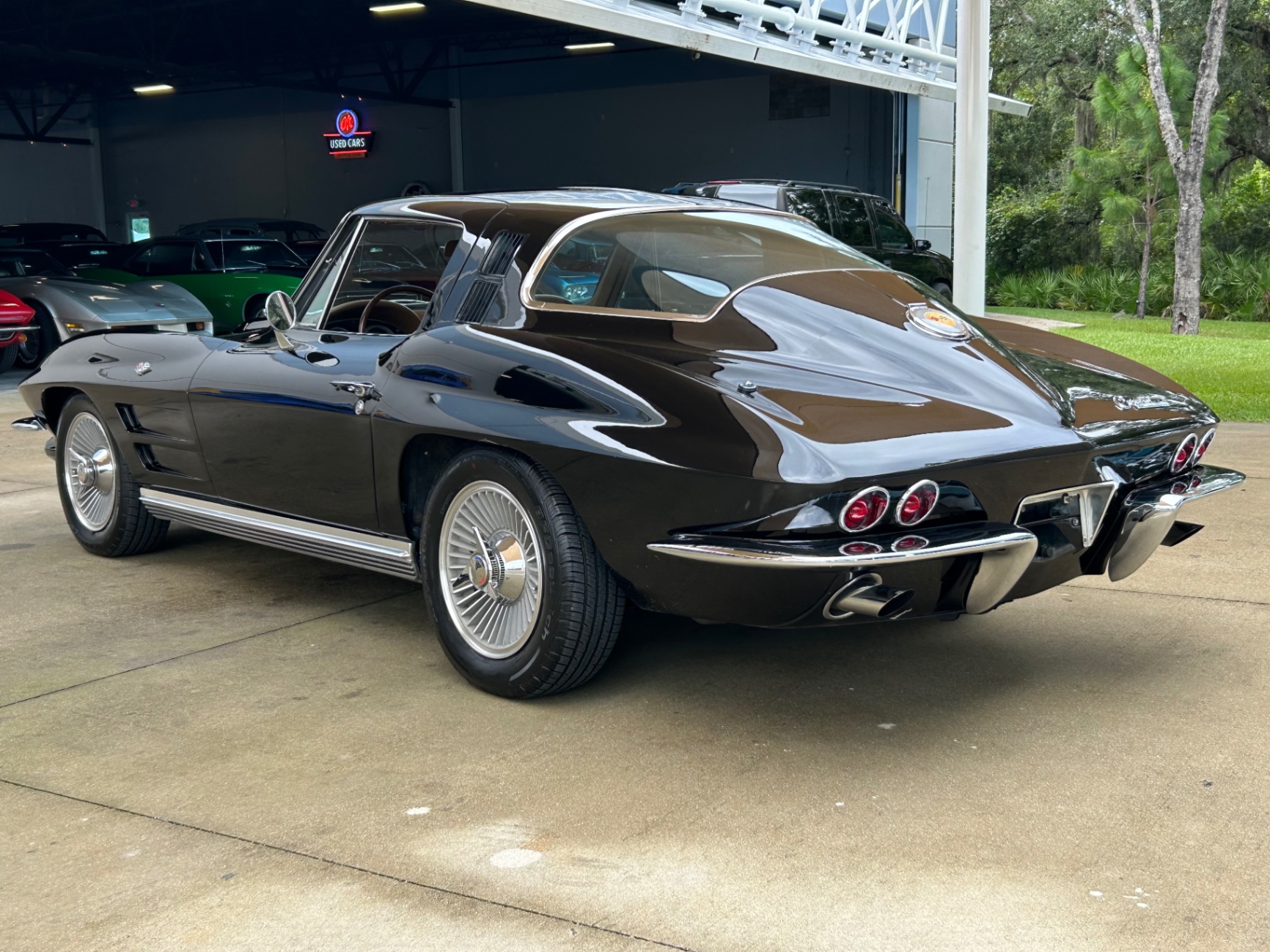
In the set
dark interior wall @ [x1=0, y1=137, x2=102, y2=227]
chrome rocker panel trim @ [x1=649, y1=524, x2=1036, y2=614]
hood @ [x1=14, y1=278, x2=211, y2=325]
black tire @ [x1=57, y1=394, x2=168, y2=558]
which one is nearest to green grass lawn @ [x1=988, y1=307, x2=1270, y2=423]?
chrome rocker panel trim @ [x1=649, y1=524, x2=1036, y2=614]

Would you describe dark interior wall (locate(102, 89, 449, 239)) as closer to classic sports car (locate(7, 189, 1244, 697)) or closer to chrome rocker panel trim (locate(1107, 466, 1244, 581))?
classic sports car (locate(7, 189, 1244, 697))

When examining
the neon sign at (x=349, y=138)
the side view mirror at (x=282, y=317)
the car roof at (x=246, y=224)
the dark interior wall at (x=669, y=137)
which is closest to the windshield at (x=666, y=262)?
the side view mirror at (x=282, y=317)

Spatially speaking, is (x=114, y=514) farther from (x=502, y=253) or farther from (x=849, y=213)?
(x=849, y=213)

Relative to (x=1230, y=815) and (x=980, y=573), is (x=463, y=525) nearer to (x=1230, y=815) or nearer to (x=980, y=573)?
(x=980, y=573)

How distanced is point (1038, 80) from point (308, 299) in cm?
3648

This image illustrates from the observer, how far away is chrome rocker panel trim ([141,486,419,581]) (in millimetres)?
4379

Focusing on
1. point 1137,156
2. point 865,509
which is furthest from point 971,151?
point 1137,156

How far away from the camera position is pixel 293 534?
4.74m

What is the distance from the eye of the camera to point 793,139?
26891 millimetres

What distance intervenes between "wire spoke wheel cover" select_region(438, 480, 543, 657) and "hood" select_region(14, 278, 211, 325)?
1023 cm

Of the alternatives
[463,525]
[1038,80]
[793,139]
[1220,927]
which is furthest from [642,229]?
[1038,80]

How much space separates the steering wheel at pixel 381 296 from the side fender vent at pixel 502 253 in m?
0.49

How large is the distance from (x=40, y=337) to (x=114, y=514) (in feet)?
28.6

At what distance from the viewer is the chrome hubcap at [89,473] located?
582 cm
